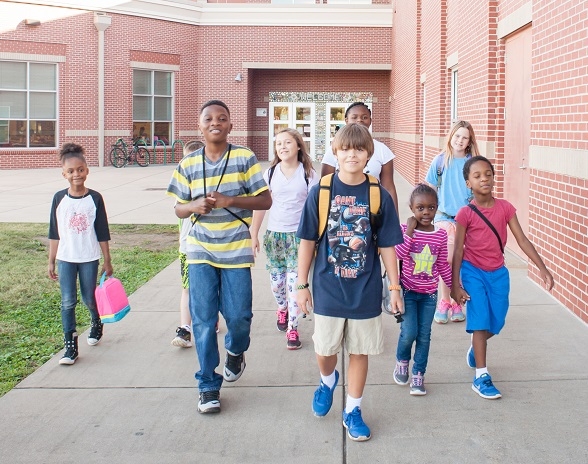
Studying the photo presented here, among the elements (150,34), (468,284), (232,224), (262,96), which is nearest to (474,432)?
(468,284)

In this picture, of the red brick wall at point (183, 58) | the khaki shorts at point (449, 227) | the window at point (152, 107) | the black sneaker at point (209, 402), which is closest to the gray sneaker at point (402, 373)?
the black sneaker at point (209, 402)

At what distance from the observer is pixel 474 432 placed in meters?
4.54

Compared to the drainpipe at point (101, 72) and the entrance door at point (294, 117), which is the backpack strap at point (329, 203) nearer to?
the drainpipe at point (101, 72)

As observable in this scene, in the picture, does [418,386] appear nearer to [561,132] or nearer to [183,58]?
[561,132]

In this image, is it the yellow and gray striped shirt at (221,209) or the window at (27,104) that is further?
the window at (27,104)

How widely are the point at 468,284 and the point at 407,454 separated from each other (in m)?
1.44

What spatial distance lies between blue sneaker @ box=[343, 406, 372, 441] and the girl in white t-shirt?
5.92 ft

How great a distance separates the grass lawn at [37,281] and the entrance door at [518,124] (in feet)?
14.4

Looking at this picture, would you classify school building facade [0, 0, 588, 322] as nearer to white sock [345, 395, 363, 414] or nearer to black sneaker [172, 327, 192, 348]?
black sneaker [172, 327, 192, 348]

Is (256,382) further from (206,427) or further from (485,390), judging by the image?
(485,390)

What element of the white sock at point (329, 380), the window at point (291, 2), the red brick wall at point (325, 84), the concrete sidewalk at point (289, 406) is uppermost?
the window at point (291, 2)

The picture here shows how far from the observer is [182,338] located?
636 cm

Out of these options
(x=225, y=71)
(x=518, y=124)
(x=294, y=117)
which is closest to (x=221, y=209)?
(x=518, y=124)

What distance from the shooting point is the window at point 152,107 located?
99.8 ft
